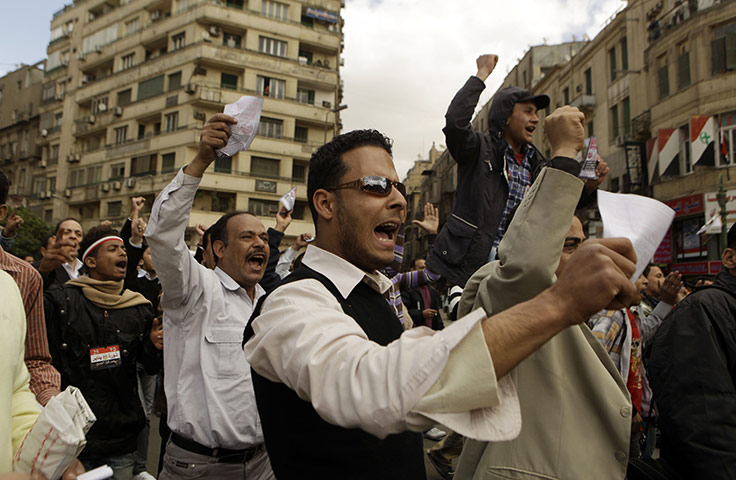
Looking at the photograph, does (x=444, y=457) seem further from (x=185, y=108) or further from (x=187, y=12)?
(x=187, y=12)

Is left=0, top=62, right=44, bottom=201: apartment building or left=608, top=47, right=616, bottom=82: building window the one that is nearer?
left=608, top=47, right=616, bottom=82: building window

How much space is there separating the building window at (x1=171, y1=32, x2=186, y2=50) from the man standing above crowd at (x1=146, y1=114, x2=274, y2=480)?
1602 inches

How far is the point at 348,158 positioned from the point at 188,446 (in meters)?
2.04

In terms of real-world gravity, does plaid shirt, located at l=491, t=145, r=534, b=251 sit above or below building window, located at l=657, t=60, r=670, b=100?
below

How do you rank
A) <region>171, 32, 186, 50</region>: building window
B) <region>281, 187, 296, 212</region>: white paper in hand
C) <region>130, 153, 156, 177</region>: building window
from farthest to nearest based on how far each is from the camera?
<region>171, 32, 186, 50</region>: building window
<region>130, 153, 156, 177</region>: building window
<region>281, 187, 296, 212</region>: white paper in hand

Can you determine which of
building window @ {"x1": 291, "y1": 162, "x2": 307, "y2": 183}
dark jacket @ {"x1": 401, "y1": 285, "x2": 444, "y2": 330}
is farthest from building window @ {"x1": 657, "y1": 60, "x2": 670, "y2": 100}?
building window @ {"x1": 291, "y1": 162, "x2": 307, "y2": 183}

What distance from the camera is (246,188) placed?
36.7 meters

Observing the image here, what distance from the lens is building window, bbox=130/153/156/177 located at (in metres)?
38.6

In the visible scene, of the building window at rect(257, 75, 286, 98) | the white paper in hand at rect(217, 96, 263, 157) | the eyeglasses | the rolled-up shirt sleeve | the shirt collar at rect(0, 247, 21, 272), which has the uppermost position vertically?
the building window at rect(257, 75, 286, 98)

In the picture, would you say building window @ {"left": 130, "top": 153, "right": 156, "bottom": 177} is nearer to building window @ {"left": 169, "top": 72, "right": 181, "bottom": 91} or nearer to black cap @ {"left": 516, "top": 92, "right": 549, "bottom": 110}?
building window @ {"left": 169, "top": 72, "right": 181, "bottom": 91}

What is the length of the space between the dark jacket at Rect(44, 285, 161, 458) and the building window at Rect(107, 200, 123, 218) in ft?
129

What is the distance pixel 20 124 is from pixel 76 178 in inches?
592

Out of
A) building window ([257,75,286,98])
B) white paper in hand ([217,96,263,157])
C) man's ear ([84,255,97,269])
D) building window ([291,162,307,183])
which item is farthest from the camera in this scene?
building window ([291,162,307,183])

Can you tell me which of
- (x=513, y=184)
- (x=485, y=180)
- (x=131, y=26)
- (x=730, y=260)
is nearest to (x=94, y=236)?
(x=485, y=180)
